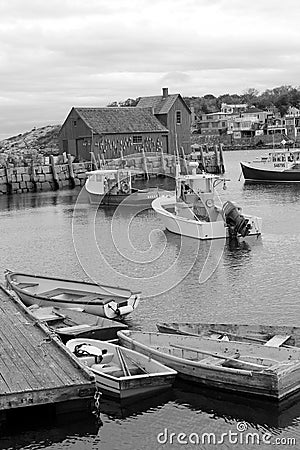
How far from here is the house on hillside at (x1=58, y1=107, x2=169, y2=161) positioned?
214ft

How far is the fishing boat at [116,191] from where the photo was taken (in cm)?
4156

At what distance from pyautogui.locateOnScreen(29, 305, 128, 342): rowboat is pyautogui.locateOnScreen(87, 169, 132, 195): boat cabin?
2826cm

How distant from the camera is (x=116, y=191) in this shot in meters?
45.0

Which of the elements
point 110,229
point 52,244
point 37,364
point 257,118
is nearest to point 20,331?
point 37,364

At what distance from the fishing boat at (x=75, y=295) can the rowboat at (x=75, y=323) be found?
417mm

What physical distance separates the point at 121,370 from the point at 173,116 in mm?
58873

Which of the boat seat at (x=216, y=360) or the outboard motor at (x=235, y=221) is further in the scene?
the outboard motor at (x=235, y=221)

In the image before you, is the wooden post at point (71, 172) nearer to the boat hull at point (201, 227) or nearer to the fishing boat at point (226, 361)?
the boat hull at point (201, 227)

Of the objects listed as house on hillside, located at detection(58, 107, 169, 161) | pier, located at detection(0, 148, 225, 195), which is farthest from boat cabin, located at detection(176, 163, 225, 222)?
house on hillside, located at detection(58, 107, 169, 161)

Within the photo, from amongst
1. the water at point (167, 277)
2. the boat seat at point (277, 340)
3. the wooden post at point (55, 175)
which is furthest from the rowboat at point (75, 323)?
the wooden post at point (55, 175)

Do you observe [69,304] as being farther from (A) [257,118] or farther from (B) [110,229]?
(A) [257,118]

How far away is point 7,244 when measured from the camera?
2983 cm

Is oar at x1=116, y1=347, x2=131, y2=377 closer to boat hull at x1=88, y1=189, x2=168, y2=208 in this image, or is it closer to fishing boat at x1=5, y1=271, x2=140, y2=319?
fishing boat at x1=5, y1=271, x2=140, y2=319

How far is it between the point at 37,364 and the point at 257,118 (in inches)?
6980
